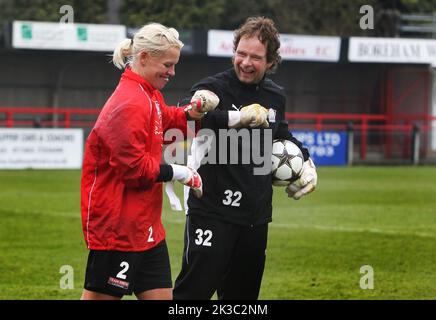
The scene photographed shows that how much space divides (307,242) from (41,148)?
44.5 ft

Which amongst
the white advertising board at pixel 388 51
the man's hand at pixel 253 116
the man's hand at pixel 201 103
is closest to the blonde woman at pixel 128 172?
the man's hand at pixel 201 103

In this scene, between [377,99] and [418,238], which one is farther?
[377,99]

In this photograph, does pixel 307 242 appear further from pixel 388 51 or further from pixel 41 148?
pixel 388 51

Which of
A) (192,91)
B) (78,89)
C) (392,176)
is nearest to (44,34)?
(78,89)

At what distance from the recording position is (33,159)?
2477 cm

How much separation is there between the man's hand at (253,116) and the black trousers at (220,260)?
0.66 meters

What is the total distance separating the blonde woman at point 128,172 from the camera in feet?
17.3

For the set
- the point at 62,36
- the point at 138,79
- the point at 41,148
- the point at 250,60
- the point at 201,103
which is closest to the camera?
the point at 138,79

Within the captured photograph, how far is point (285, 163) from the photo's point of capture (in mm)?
6363

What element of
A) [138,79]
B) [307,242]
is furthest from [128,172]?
[307,242]

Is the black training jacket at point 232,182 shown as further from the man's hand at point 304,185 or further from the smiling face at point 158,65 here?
the smiling face at point 158,65

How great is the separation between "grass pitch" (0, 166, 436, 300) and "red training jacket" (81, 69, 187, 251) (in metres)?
3.41
